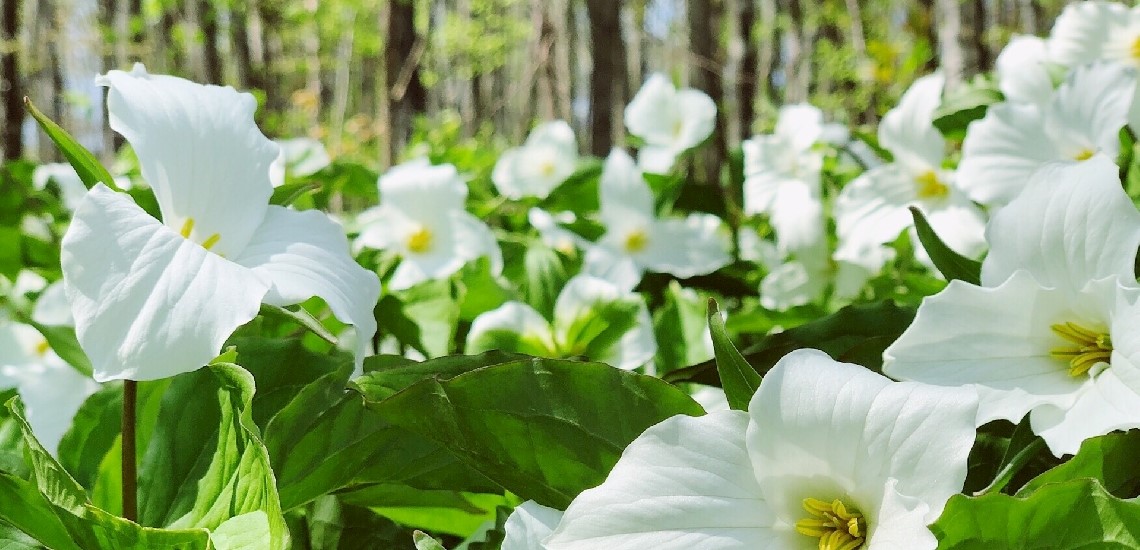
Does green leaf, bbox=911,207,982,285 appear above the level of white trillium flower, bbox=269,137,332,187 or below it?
above

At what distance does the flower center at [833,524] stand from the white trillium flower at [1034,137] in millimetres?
610

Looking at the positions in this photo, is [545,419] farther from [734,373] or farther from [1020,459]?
[1020,459]

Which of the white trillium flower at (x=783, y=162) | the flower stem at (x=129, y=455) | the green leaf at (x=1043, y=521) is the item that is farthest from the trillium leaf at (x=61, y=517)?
the white trillium flower at (x=783, y=162)

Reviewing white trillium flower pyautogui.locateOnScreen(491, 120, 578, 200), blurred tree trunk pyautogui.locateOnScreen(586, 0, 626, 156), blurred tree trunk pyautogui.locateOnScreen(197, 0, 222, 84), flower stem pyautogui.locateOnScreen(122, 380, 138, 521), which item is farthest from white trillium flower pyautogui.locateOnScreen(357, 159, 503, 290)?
blurred tree trunk pyautogui.locateOnScreen(197, 0, 222, 84)

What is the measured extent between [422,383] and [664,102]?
1.80 m

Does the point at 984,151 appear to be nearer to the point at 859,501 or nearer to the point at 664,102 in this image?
the point at 859,501

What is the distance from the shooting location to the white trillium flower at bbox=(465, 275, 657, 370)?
112 cm

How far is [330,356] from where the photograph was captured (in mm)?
875

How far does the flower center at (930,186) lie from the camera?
54.3 inches

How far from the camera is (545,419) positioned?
0.64 metres

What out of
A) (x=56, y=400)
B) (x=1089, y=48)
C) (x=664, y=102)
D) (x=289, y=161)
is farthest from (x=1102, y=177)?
(x=289, y=161)

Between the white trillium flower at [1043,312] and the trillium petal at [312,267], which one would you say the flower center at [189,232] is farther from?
the white trillium flower at [1043,312]

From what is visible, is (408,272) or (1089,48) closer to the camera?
(1089,48)

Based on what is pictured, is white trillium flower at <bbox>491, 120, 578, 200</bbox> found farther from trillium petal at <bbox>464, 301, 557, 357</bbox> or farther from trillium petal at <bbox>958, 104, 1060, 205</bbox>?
Answer: trillium petal at <bbox>958, 104, 1060, 205</bbox>
